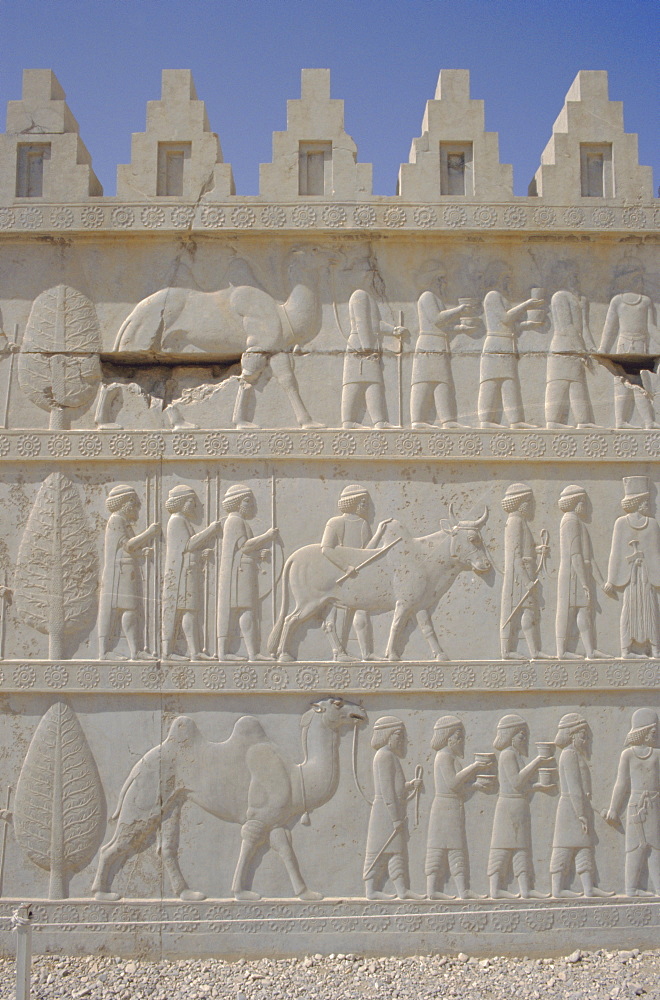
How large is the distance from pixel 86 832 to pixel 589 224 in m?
5.15

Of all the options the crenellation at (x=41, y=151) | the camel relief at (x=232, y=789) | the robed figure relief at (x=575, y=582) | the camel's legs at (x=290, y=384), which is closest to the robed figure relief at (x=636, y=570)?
the robed figure relief at (x=575, y=582)

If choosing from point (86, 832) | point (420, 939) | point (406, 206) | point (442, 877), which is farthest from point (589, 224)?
point (86, 832)

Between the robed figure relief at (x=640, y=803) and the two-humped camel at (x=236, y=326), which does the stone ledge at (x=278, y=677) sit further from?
the two-humped camel at (x=236, y=326)

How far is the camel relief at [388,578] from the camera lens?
551cm

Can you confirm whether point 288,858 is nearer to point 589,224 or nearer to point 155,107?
point 589,224

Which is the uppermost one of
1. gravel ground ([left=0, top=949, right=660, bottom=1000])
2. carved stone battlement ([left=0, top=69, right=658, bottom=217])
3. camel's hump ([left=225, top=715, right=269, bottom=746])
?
carved stone battlement ([left=0, top=69, right=658, bottom=217])

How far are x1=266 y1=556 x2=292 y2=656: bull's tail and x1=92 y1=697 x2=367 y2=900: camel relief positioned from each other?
457mm

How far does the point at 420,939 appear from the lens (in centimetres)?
532

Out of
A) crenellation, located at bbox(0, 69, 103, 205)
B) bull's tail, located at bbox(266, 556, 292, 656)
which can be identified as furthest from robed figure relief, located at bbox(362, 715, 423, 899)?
crenellation, located at bbox(0, 69, 103, 205)

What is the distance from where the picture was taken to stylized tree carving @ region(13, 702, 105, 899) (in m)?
5.39

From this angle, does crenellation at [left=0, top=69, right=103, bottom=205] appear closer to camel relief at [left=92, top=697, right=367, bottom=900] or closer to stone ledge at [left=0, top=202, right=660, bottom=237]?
stone ledge at [left=0, top=202, right=660, bottom=237]

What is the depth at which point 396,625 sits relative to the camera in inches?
217

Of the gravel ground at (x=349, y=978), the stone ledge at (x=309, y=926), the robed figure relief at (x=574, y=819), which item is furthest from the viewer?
the robed figure relief at (x=574, y=819)

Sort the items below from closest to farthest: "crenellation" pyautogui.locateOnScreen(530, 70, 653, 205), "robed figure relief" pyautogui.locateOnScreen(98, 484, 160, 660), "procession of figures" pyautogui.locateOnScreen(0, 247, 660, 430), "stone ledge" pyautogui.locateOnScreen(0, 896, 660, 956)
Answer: "stone ledge" pyautogui.locateOnScreen(0, 896, 660, 956)
"robed figure relief" pyautogui.locateOnScreen(98, 484, 160, 660)
"procession of figures" pyautogui.locateOnScreen(0, 247, 660, 430)
"crenellation" pyautogui.locateOnScreen(530, 70, 653, 205)
